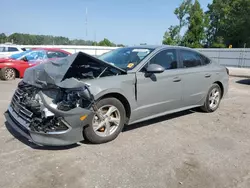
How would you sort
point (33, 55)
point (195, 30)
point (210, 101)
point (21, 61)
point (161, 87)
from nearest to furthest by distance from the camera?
point (161, 87) < point (210, 101) < point (21, 61) < point (33, 55) < point (195, 30)

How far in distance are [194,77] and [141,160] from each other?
261 cm

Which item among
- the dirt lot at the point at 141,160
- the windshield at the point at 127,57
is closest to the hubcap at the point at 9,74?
the dirt lot at the point at 141,160

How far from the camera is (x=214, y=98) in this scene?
6.26 meters

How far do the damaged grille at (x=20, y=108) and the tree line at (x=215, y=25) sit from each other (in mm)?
42110

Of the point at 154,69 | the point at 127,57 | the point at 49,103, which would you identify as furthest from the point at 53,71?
the point at 154,69

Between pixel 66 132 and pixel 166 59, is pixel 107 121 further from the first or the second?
pixel 166 59

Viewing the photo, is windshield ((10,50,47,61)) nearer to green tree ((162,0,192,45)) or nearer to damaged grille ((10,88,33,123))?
damaged grille ((10,88,33,123))

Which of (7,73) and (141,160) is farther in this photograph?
(7,73)

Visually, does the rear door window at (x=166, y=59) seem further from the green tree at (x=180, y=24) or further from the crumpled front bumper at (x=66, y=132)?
the green tree at (x=180, y=24)

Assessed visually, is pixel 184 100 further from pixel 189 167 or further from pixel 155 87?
pixel 189 167

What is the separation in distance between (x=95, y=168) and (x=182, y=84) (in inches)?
106

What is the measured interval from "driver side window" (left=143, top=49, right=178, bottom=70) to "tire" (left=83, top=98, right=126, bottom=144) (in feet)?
3.76

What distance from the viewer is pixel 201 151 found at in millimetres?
3971

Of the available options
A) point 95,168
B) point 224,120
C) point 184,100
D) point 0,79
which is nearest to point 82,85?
point 95,168
